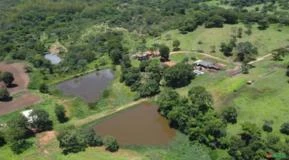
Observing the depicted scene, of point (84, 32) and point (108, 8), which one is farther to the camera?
point (108, 8)

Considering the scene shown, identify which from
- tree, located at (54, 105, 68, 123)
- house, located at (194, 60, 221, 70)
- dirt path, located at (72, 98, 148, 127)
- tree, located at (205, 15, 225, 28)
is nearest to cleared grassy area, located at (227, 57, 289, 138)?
house, located at (194, 60, 221, 70)

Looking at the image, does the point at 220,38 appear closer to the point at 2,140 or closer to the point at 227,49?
the point at 227,49

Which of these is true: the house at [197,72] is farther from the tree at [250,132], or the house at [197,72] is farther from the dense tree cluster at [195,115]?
the tree at [250,132]

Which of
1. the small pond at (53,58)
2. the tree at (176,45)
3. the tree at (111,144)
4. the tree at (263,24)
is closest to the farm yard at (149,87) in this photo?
the tree at (111,144)

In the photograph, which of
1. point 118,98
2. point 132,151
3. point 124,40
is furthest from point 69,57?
point 132,151

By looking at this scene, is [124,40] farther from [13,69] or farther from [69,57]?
[13,69]
